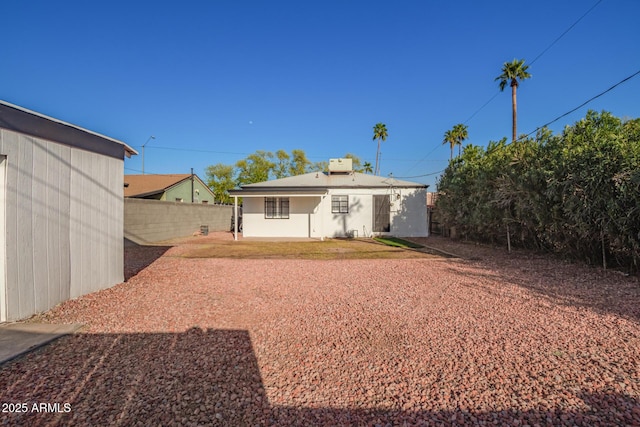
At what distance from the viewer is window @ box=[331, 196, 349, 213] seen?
615 inches

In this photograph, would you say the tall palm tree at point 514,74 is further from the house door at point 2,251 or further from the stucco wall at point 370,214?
the house door at point 2,251

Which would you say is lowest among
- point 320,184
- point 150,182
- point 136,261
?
point 136,261

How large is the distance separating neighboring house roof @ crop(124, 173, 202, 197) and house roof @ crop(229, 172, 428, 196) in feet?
27.7

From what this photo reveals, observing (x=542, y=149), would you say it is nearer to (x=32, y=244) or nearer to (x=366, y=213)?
(x=366, y=213)

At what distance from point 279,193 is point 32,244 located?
10.4 meters

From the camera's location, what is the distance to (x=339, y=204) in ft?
51.4

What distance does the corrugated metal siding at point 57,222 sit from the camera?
3650 mm

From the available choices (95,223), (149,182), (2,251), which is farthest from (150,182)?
(2,251)

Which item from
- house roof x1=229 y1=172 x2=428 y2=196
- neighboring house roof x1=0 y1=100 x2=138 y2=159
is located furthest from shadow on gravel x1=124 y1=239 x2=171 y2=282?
house roof x1=229 y1=172 x2=428 y2=196

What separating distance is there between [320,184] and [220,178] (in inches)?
886

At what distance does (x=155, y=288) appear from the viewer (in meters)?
5.30

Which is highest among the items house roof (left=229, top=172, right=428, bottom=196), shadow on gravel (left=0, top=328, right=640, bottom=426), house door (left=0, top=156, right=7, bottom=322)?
house roof (left=229, top=172, right=428, bottom=196)

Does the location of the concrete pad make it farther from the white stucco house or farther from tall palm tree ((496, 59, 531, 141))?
tall palm tree ((496, 59, 531, 141))

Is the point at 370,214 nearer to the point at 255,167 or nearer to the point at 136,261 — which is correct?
the point at 136,261
